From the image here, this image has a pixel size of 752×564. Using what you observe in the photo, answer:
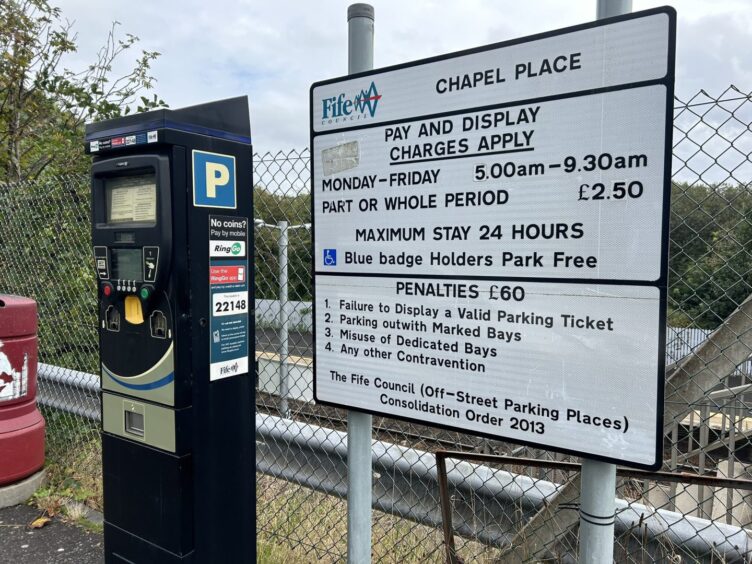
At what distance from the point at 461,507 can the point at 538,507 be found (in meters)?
0.38

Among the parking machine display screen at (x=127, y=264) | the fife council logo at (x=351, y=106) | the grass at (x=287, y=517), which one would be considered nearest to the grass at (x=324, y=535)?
the grass at (x=287, y=517)

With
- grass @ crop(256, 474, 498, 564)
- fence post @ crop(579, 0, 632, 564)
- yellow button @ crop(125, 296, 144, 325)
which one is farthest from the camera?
grass @ crop(256, 474, 498, 564)

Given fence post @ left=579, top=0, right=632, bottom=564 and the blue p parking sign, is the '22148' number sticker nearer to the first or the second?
the blue p parking sign

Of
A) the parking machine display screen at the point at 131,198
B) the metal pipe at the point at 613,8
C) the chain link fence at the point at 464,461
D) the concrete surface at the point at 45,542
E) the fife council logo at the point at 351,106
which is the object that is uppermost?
the metal pipe at the point at 613,8

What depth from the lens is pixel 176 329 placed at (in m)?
2.26

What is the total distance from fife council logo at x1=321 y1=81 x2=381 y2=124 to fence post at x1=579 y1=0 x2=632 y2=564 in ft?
4.42

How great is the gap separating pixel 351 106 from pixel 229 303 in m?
1.01

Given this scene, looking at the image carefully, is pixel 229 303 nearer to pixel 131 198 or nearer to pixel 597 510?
pixel 131 198

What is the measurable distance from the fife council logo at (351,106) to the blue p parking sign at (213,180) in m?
0.55

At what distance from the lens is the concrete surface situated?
3344mm

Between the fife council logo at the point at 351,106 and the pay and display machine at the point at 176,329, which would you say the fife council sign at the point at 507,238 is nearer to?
the fife council logo at the point at 351,106

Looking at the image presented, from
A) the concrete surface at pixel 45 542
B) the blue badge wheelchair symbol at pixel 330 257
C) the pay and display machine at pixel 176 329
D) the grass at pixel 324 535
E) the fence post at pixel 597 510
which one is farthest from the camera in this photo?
the concrete surface at pixel 45 542

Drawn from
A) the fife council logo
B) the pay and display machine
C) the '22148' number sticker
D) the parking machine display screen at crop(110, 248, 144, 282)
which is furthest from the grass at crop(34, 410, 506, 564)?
the fife council logo

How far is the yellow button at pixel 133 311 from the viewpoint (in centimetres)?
238
